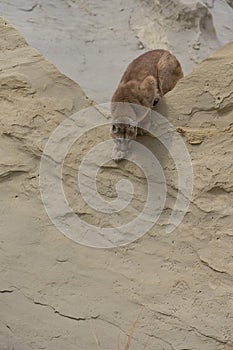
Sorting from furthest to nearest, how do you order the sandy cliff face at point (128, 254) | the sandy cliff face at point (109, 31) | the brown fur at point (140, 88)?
the sandy cliff face at point (109, 31), the brown fur at point (140, 88), the sandy cliff face at point (128, 254)

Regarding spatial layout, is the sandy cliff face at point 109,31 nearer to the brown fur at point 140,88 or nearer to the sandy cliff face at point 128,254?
the brown fur at point 140,88

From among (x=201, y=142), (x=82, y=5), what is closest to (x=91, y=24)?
(x=82, y=5)

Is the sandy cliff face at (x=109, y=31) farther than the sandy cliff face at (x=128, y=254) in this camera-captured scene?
Yes

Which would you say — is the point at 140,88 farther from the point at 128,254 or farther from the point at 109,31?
the point at 109,31

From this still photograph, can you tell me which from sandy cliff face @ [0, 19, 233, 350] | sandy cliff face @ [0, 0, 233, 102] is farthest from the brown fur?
sandy cliff face @ [0, 0, 233, 102]

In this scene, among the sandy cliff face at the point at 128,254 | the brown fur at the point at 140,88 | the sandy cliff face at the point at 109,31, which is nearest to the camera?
the sandy cliff face at the point at 128,254

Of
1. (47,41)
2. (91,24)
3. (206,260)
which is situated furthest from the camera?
(91,24)

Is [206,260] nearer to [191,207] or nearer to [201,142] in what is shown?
[191,207]

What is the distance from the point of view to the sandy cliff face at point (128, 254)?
343 cm

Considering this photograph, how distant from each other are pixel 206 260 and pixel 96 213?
688mm

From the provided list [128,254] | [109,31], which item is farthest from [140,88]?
[109,31]

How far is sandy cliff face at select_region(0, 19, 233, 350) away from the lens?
3428mm

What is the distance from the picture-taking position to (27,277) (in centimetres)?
360

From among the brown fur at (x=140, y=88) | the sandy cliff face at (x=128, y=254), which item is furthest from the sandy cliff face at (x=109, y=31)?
the sandy cliff face at (x=128, y=254)
